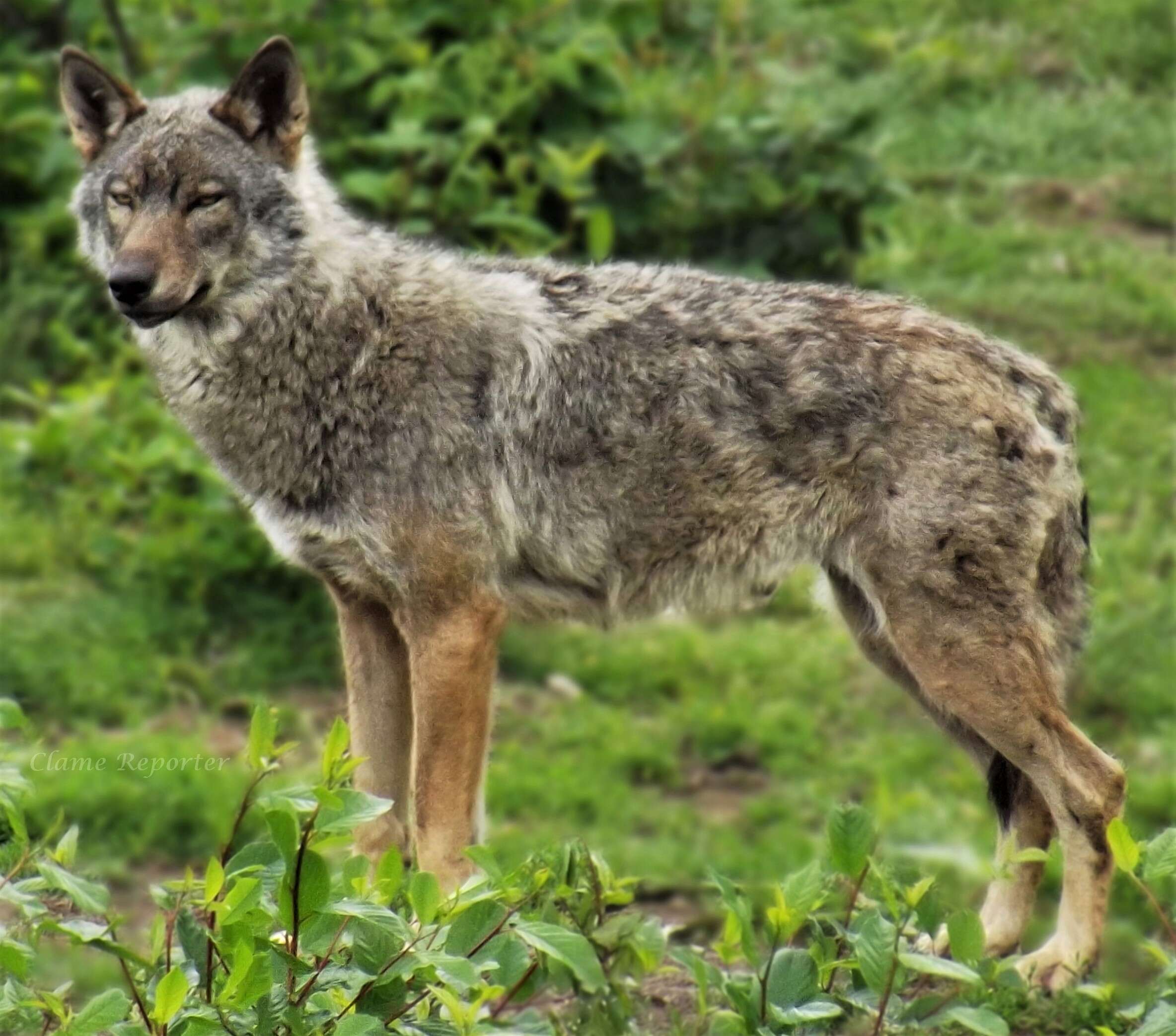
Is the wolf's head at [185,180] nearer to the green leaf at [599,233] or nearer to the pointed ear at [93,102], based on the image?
the pointed ear at [93,102]

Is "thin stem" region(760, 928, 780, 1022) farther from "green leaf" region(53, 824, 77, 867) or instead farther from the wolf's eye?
the wolf's eye

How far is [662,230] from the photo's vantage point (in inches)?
382

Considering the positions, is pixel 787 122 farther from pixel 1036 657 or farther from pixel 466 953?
pixel 466 953

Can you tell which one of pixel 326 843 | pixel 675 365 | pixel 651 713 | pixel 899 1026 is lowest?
pixel 651 713

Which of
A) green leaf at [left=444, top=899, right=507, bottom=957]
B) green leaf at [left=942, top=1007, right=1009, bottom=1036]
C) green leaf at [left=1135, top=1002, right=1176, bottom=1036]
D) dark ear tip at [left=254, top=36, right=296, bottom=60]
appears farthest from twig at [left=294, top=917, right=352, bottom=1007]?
dark ear tip at [left=254, top=36, right=296, bottom=60]

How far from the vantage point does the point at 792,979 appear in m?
4.15

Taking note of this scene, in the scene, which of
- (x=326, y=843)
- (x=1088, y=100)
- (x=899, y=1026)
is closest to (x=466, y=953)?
(x=326, y=843)

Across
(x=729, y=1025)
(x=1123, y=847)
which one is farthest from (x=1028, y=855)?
(x=729, y=1025)

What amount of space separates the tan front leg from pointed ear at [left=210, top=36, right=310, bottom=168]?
128 centimetres

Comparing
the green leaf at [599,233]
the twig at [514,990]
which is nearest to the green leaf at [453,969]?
the twig at [514,990]

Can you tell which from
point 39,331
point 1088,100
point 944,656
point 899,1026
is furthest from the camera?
point 1088,100

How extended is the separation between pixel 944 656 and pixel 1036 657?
0.28 meters

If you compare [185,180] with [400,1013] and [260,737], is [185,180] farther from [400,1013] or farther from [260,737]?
[400,1013]

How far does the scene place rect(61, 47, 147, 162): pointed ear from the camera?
17.3 feet
